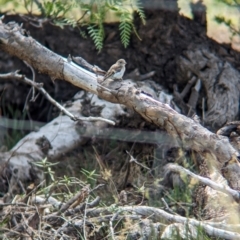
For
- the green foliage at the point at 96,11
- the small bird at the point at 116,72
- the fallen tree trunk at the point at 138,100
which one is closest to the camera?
the fallen tree trunk at the point at 138,100

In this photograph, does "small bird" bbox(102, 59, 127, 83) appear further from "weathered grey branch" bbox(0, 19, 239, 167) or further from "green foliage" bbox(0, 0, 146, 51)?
"green foliage" bbox(0, 0, 146, 51)

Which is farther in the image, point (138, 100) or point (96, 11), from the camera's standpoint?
point (96, 11)

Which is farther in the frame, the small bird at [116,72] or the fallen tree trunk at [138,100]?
the small bird at [116,72]

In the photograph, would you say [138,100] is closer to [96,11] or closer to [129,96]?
[129,96]

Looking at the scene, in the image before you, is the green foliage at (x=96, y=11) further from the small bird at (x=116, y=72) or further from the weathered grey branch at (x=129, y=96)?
the weathered grey branch at (x=129, y=96)

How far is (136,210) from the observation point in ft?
13.0

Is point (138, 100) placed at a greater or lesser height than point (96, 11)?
greater

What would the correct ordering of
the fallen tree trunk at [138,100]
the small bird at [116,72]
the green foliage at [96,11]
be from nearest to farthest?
the fallen tree trunk at [138,100] < the small bird at [116,72] < the green foliage at [96,11]

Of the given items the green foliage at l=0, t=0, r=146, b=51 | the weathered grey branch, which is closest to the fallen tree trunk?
the weathered grey branch

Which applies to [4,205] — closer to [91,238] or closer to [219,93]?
[91,238]

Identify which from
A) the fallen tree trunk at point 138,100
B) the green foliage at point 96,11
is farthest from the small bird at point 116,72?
the green foliage at point 96,11

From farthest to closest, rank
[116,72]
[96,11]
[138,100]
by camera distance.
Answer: [96,11] → [116,72] → [138,100]

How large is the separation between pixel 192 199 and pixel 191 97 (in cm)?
127

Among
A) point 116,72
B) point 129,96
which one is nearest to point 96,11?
point 116,72
